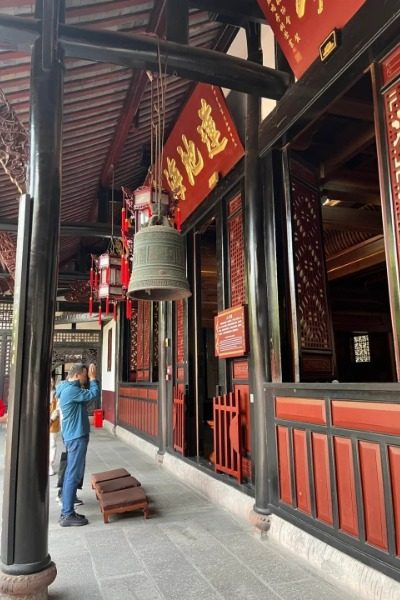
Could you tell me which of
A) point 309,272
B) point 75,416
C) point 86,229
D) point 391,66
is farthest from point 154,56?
point 86,229

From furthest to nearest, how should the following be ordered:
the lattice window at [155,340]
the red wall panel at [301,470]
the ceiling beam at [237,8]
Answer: the lattice window at [155,340], the ceiling beam at [237,8], the red wall panel at [301,470]

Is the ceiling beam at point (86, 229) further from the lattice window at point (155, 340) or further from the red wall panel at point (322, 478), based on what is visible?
the red wall panel at point (322, 478)

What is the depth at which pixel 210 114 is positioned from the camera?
4.66 metres

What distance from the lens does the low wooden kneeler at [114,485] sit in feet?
14.5

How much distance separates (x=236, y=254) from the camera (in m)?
4.79

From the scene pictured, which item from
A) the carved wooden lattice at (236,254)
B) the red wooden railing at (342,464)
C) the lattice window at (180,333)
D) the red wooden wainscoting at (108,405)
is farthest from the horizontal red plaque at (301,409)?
Result: the red wooden wainscoting at (108,405)

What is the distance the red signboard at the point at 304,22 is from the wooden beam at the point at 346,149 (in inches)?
47.2

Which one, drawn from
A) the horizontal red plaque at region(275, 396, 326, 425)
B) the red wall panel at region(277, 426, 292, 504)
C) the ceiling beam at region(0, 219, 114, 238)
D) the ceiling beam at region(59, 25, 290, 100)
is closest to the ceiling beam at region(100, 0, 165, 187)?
the ceiling beam at region(0, 219, 114, 238)

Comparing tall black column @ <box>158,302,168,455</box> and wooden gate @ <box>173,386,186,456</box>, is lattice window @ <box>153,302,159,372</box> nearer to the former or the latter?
tall black column @ <box>158,302,168,455</box>

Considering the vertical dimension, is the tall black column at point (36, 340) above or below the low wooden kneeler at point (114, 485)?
above

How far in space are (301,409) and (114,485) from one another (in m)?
2.34

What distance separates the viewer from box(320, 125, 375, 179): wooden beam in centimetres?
413

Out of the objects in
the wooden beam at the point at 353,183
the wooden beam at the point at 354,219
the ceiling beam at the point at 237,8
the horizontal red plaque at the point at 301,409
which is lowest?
the horizontal red plaque at the point at 301,409

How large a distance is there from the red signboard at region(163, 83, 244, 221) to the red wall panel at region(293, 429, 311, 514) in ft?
8.74
